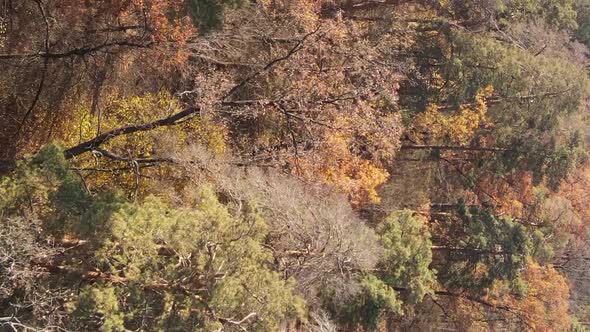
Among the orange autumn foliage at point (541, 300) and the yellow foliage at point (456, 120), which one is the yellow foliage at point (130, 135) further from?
the orange autumn foliage at point (541, 300)

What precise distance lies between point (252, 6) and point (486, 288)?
12.9 m

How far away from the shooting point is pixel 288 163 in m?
17.0

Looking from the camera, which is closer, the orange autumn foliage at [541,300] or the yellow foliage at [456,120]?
the yellow foliage at [456,120]

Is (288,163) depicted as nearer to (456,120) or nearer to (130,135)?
(130,135)

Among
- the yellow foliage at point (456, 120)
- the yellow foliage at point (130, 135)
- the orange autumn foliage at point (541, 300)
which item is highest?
the yellow foliage at point (130, 135)

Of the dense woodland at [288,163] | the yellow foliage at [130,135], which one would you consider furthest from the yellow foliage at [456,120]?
the yellow foliage at [130,135]

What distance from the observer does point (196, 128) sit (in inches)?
611

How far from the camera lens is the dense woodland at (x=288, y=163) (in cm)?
1074

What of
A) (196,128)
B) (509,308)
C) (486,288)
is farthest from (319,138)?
(509,308)

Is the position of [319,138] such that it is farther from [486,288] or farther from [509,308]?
[509,308]

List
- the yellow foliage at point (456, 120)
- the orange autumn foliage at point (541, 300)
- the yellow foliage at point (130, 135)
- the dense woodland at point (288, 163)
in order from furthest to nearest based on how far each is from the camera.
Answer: the orange autumn foliage at point (541, 300) < the yellow foliage at point (456, 120) < the yellow foliage at point (130, 135) < the dense woodland at point (288, 163)

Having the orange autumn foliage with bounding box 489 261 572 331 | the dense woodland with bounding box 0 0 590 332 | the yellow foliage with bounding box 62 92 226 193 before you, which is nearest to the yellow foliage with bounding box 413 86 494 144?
the dense woodland with bounding box 0 0 590 332

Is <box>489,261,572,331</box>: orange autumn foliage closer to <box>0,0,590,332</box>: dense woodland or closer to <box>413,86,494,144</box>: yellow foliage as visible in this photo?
<box>0,0,590,332</box>: dense woodland

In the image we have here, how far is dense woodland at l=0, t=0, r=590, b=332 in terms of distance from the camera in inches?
423
